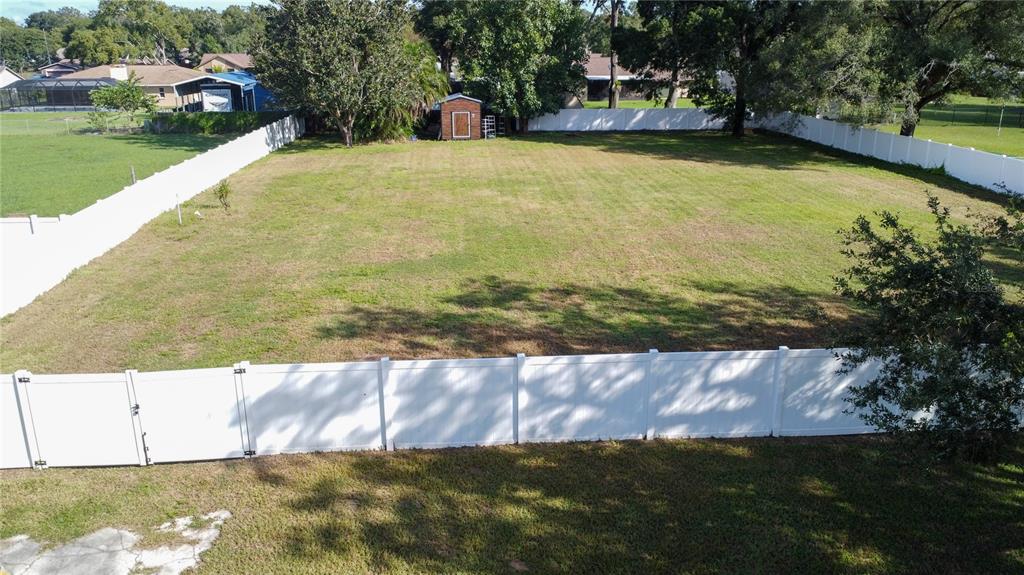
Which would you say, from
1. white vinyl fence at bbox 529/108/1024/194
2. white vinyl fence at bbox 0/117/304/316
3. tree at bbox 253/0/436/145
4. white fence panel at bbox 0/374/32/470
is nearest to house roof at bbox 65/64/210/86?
tree at bbox 253/0/436/145

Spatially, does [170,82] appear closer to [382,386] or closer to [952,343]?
[382,386]

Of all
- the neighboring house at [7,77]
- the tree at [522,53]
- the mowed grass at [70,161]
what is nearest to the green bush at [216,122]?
the mowed grass at [70,161]

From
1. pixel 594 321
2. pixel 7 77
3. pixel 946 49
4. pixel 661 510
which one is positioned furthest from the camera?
pixel 7 77

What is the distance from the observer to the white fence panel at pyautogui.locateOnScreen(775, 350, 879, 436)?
29.5 ft

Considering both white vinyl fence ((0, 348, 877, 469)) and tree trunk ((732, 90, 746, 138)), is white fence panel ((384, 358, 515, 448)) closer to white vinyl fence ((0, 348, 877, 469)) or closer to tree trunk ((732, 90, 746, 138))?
white vinyl fence ((0, 348, 877, 469))

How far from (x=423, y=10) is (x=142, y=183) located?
43.7 metres

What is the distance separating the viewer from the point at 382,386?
28.6 ft

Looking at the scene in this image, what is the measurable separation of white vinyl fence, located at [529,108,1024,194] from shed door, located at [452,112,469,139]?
213 inches

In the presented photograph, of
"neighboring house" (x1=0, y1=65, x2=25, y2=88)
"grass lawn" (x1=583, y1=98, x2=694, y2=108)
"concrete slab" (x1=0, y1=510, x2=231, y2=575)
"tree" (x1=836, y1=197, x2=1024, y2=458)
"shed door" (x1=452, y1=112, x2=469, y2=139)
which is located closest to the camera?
"tree" (x1=836, y1=197, x2=1024, y2=458)

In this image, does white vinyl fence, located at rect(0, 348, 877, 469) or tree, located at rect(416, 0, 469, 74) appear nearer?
white vinyl fence, located at rect(0, 348, 877, 469)

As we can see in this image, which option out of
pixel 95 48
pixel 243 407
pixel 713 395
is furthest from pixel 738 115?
pixel 95 48

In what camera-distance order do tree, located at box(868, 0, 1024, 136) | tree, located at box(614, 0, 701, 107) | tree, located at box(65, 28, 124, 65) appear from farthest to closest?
tree, located at box(65, 28, 124, 65) < tree, located at box(614, 0, 701, 107) < tree, located at box(868, 0, 1024, 136)

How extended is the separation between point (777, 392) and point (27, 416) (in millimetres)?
8765

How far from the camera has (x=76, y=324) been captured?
44.2 ft
